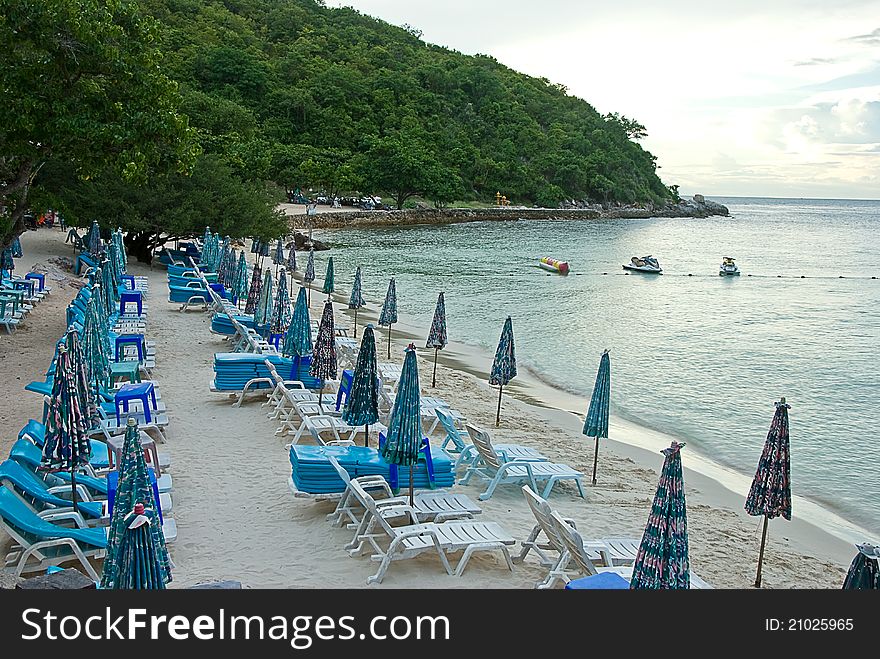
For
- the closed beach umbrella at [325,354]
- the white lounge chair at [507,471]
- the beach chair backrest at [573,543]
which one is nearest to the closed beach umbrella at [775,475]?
the beach chair backrest at [573,543]

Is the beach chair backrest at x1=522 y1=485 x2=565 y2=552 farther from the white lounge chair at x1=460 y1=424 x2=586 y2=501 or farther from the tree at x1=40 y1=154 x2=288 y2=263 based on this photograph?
the tree at x1=40 y1=154 x2=288 y2=263

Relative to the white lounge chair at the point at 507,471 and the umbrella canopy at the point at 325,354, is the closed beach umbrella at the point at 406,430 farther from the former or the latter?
the umbrella canopy at the point at 325,354

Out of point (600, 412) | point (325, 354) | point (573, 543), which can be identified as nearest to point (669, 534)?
point (573, 543)

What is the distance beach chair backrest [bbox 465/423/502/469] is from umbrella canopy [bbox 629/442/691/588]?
161 inches

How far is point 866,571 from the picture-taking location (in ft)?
17.0

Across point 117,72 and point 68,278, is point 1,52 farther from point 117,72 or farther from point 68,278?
point 68,278

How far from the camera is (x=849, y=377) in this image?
21.7m

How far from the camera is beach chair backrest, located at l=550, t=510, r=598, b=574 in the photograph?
254 inches

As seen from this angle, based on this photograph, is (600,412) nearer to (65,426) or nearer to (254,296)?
(65,426)

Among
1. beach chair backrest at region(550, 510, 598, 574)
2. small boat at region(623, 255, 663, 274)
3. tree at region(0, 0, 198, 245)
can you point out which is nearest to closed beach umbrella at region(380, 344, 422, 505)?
beach chair backrest at region(550, 510, 598, 574)

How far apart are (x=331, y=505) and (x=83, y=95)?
8.57m

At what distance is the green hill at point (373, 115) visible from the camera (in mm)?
78062

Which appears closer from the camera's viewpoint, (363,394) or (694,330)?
(363,394)
